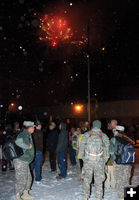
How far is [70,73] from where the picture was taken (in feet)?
112

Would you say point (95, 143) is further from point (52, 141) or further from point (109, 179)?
point (52, 141)

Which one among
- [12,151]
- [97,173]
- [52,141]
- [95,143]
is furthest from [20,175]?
[52,141]

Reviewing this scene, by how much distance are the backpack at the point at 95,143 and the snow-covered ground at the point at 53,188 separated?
142 cm

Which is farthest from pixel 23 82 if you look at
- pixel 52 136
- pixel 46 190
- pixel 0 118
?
pixel 46 190

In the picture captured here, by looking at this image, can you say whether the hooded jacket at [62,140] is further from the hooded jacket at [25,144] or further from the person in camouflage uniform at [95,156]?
the person in camouflage uniform at [95,156]

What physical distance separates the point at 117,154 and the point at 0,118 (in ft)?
59.3

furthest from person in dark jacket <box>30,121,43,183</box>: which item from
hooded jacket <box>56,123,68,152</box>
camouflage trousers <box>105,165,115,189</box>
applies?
camouflage trousers <box>105,165,115,189</box>

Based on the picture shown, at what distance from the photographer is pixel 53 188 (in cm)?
696

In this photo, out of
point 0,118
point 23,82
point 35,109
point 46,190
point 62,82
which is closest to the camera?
point 46,190

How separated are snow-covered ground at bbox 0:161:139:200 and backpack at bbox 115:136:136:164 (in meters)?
1.12

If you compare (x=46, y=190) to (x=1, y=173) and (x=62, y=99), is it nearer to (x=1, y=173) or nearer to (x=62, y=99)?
(x=1, y=173)

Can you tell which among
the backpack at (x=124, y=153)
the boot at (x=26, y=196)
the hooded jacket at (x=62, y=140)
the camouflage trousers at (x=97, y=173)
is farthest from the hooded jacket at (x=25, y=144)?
the hooded jacket at (x=62, y=140)

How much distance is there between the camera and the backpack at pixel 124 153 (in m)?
5.51

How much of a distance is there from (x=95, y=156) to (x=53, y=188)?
226cm
